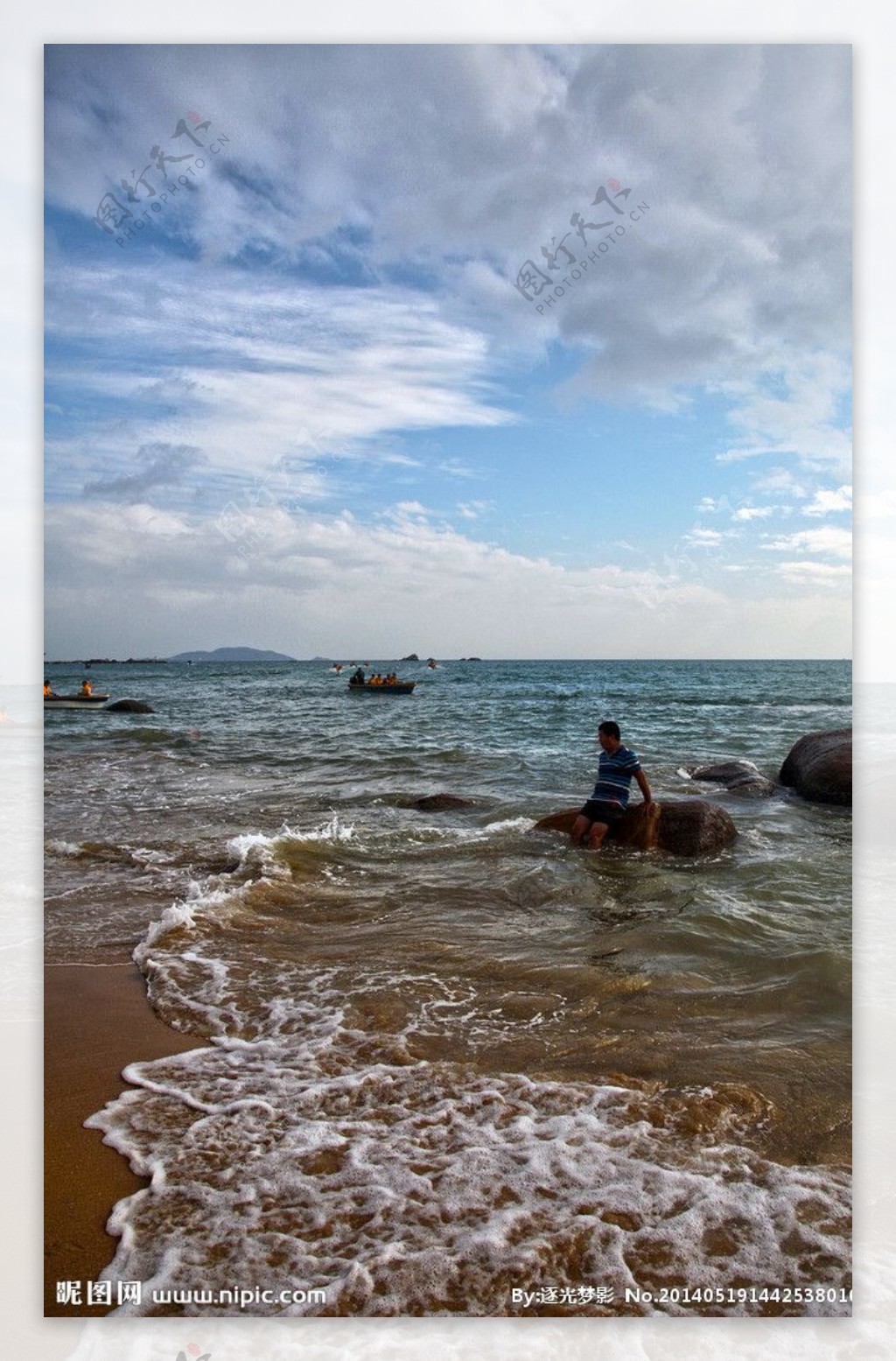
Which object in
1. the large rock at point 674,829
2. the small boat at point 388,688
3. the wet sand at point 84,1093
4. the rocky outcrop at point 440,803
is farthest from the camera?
the small boat at point 388,688

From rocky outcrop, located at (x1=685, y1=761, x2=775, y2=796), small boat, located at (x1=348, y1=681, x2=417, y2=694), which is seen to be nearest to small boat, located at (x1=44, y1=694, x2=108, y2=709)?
small boat, located at (x1=348, y1=681, x2=417, y2=694)

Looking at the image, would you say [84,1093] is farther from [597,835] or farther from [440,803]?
[440,803]

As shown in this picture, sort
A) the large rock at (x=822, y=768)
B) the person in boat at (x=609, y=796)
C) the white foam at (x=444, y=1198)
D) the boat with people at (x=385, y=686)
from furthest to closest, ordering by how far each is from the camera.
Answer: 1. the boat with people at (x=385, y=686)
2. the large rock at (x=822, y=768)
3. the person in boat at (x=609, y=796)
4. the white foam at (x=444, y=1198)

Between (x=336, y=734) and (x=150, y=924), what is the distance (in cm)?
1602

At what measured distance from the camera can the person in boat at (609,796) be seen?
8922mm

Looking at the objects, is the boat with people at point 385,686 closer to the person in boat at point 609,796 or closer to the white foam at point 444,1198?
the person in boat at point 609,796

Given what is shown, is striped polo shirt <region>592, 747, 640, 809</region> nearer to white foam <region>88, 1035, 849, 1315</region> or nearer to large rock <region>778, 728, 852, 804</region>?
large rock <region>778, 728, 852, 804</region>

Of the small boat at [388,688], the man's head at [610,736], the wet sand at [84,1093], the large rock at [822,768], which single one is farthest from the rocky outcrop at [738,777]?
the small boat at [388,688]

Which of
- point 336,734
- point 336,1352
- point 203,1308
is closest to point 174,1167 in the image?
point 203,1308

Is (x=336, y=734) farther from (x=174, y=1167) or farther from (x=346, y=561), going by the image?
(x=174, y=1167)

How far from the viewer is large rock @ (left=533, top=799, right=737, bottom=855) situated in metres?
8.81

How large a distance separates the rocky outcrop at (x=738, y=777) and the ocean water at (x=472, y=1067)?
2.65 meters

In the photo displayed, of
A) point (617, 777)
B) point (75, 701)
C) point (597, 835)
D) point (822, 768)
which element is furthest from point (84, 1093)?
point (75, 701)

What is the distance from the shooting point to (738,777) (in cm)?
1392
